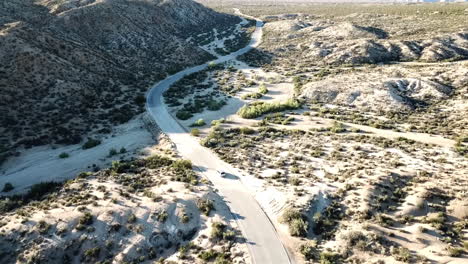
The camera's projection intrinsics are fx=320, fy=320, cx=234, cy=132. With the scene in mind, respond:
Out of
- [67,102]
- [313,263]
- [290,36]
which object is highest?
[290,36]

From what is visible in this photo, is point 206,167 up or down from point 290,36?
down

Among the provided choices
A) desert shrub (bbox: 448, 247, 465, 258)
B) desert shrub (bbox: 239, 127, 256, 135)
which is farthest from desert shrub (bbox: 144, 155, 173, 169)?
desert shrub (bbox: 448, 247, 465, 258)

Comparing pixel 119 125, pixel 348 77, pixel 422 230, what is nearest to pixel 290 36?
pixel 348 77

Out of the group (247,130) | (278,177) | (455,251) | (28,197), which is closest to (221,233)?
(278,177)

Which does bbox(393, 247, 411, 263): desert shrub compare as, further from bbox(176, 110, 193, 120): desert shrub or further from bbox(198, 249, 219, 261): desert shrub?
bbox(176, 110, 193, 120): desert shrub

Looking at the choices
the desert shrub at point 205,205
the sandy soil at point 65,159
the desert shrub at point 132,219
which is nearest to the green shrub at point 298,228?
the desert shrub at point 205,205

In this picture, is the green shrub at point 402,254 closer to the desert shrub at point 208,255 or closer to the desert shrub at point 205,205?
the desert shrub at point 208,255

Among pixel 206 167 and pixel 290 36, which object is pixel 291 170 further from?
pixel 290 36
